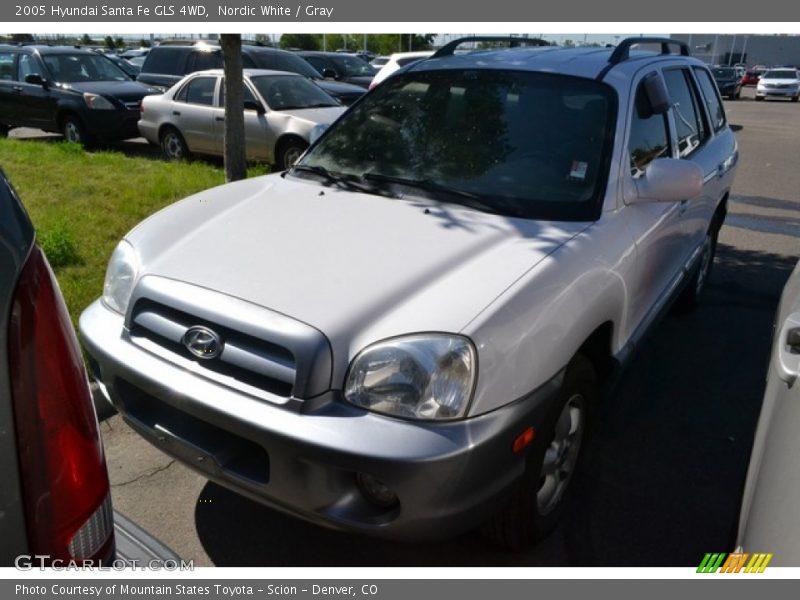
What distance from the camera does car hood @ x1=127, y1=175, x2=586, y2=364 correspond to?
2.27 meters

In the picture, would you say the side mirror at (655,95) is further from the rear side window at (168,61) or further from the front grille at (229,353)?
the rear side window at (168,61)

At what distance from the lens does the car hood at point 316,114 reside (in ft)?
29.7

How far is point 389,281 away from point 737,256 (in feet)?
17.9

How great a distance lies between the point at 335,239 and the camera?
274cm

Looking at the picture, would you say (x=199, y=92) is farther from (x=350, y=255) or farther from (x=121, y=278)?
(x=350, y=255)

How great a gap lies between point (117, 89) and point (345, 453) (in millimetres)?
10924

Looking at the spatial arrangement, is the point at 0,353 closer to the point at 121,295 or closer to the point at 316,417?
the point at 316,417

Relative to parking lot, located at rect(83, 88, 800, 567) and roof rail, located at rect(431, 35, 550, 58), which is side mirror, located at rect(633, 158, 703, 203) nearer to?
parking lot, located at rect(83, 88, 800, 567)

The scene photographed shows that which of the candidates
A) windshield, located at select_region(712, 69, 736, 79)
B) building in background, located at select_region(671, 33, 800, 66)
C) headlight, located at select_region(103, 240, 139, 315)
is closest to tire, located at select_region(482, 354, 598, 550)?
headlight, located at select_region(103, 240, 139, 315)

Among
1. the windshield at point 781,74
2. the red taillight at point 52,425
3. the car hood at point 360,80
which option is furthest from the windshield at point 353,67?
the windshield at point 781,74

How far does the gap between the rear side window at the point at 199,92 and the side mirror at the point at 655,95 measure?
7.52 metres

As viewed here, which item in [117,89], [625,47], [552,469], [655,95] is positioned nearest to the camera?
→ [552,469]

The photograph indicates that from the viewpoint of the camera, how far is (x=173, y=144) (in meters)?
10.4

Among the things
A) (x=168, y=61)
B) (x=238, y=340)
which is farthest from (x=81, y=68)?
(x=238, y=340)
